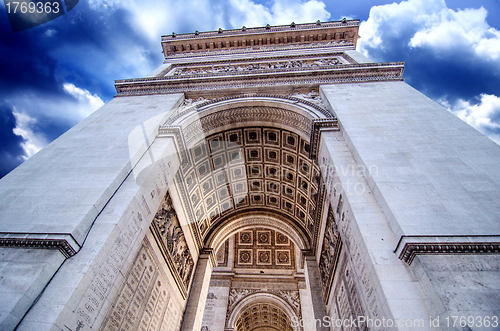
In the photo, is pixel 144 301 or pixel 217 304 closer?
pixel 144 301

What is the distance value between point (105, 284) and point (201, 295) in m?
6.46

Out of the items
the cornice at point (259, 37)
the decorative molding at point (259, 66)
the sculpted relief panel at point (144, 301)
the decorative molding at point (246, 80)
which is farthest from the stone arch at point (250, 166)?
the cornice at point (259, 37)

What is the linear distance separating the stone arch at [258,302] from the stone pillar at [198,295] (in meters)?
4.84

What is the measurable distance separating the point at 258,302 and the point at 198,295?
721 centimetres

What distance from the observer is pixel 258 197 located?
1388cm

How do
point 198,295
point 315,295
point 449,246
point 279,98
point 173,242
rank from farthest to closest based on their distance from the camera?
point 198,295 < point 279,98 < point 315,295 < point 173,242 < point 449,246

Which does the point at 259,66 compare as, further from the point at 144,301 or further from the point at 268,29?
the point at 144,301

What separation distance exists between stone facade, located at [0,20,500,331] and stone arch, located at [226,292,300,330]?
11cm

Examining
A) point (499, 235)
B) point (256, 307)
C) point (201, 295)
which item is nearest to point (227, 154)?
point (201, 295)

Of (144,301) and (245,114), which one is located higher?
(245,114)

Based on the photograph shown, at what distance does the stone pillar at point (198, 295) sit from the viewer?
9854 millimetres

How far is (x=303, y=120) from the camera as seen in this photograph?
9.59 meters

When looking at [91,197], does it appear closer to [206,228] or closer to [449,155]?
[206,228]

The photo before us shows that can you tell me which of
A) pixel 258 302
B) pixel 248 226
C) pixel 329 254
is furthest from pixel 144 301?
pixel 258 302
